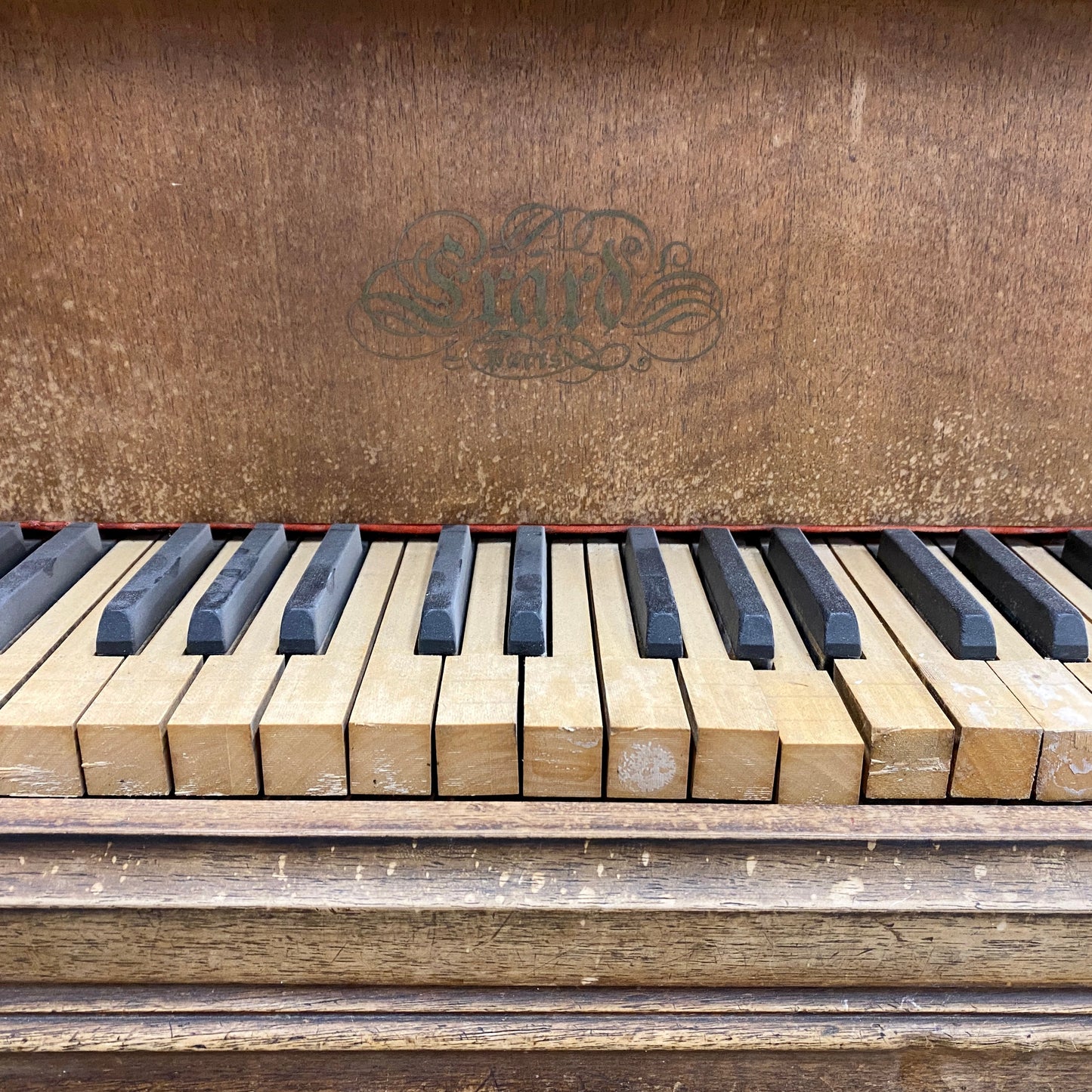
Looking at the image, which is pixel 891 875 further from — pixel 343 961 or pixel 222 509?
pixel 222 509

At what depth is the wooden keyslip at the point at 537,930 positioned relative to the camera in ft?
2.59

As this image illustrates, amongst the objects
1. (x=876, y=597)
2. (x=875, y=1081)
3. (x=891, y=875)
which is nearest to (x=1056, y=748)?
(x=891, y=875)

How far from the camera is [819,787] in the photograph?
2.60 ft

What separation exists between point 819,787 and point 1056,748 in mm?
218

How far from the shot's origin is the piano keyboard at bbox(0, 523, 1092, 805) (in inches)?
30.8

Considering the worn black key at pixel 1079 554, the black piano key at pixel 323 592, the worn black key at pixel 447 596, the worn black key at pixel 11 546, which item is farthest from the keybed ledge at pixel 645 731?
the worn black key at pixel 11 546

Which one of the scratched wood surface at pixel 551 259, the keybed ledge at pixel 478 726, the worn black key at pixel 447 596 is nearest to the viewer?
the keybed ledge at pixel 478 726

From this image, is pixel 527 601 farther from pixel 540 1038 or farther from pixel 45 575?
pixel 45 575

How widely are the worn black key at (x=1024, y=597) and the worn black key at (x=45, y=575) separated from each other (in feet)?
3.70

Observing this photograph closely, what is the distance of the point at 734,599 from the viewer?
0.96m

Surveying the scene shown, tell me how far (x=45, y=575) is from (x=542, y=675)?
2.08 ft

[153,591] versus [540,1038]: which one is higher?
[153,591]

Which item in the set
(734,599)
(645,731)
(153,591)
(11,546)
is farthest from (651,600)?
(11,546)

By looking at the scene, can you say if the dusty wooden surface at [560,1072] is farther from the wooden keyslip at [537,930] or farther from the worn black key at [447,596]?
the worn black key at [447,596]
